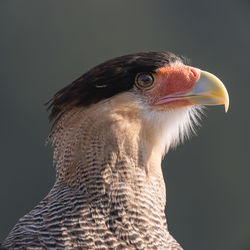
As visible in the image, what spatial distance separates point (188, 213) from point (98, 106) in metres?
3.03

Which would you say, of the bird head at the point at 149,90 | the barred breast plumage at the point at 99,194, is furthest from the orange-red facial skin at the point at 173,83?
the barred breast plumage at the point at 99,194

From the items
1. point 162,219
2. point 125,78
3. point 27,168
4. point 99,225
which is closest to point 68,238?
point 99,225

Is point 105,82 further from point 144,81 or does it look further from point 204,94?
point 204,94

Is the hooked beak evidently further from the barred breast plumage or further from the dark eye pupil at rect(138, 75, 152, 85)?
the barred breast plumage

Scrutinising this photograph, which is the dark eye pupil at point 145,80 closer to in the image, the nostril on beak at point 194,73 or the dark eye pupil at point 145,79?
the dark eye pupil at point 145,79

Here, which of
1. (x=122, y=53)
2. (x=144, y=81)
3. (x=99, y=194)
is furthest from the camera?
(x=122, y=53)

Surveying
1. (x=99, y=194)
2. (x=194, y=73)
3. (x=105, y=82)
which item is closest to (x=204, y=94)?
(x=194, y=73)

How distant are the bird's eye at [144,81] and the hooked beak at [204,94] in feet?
0.30

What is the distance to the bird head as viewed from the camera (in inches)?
97.7

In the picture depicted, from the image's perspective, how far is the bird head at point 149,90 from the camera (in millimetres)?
2482

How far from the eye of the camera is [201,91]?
8.50 feet

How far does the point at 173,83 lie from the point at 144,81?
0.15m

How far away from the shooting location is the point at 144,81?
256 cm

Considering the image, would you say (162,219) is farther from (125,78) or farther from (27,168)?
(27,168)
